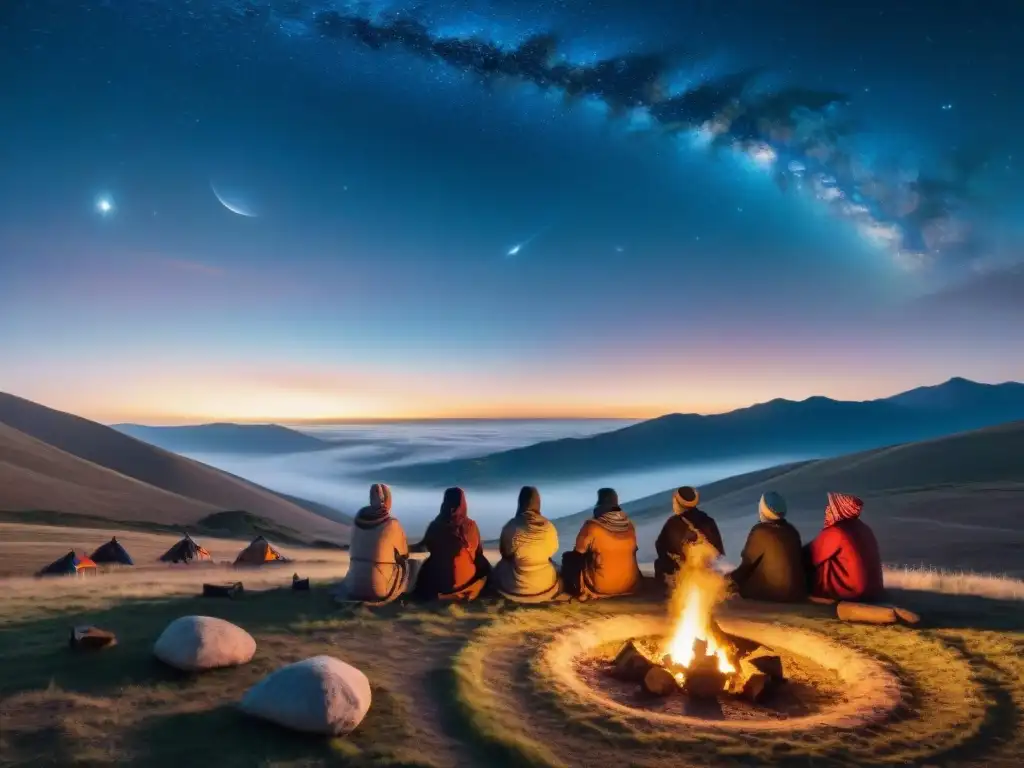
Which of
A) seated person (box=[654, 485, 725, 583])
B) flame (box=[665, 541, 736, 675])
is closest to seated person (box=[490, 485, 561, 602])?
seated person (box=[654, 485, 725, 583])

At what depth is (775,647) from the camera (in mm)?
8477

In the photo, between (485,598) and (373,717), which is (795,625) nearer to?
(485,598)

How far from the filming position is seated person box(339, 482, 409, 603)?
30.0 ft

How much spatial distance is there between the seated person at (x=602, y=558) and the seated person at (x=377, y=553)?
7.72 ft

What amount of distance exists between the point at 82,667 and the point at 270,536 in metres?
28.0

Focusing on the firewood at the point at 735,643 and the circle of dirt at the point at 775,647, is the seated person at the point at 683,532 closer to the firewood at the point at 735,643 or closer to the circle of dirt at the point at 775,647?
the circle of dirt at the point at 775,647

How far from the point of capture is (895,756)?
212 inches

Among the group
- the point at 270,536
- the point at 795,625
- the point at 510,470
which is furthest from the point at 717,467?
the point at 795,625

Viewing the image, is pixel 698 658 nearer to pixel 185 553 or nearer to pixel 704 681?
pixel 704 681

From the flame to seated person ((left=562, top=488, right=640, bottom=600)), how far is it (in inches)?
45.8

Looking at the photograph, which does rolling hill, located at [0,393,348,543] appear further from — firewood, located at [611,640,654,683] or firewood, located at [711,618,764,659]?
firewood, located at [711,618,764,659]

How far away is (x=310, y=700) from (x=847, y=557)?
7.09 meters

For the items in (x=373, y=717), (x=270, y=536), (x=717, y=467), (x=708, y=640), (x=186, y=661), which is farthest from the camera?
(x=717, y=467)

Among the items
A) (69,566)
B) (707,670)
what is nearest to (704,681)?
(707,670)
